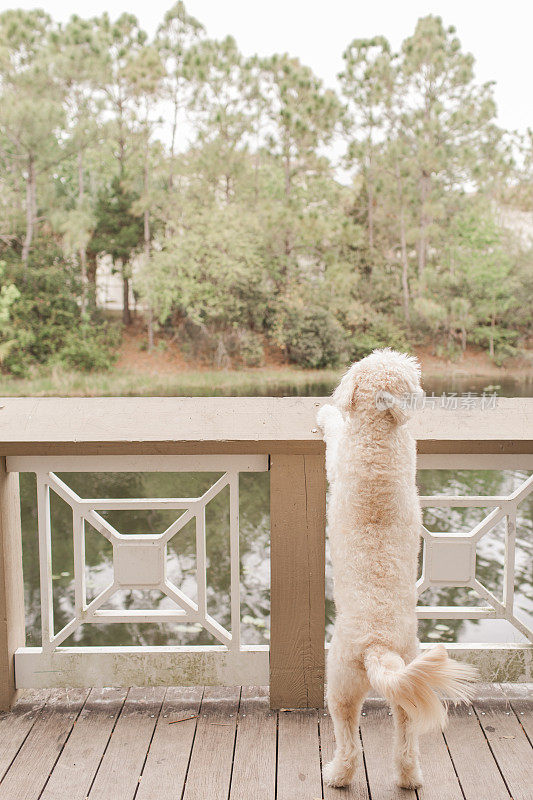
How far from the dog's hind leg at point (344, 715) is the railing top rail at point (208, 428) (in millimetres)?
389

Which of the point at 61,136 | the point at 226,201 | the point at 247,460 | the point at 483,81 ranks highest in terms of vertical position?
the point at 483,81

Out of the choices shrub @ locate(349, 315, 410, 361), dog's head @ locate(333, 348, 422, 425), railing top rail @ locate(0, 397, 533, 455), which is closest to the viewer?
dog's head @ locate(333, 348, 422, 425)

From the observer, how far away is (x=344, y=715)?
1.03m

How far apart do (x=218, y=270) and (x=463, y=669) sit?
11.2 meters

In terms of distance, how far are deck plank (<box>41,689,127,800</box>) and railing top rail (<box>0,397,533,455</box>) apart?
1.60ft

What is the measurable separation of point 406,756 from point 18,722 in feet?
2.28

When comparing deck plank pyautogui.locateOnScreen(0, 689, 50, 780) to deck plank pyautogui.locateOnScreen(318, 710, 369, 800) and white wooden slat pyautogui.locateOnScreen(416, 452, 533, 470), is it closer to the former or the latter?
deck plank pyautogui.locateOnScreen(318, 710, 369, 800)

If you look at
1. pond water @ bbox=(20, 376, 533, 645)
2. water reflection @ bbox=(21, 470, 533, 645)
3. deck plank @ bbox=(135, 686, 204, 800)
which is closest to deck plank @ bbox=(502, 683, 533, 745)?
deck plank @ bbox=(135, 686, 204, 800)

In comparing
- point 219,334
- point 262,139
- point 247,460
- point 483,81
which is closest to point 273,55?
point 262,139

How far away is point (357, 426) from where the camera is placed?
100cm

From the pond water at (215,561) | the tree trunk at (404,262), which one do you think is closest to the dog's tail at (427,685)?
the pond water at (215,561)

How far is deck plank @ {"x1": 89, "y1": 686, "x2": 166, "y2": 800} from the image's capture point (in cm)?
106

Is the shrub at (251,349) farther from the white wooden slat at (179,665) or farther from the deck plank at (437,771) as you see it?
the deck plank at (437,771)

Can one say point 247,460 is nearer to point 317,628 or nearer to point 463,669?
point 317,628
